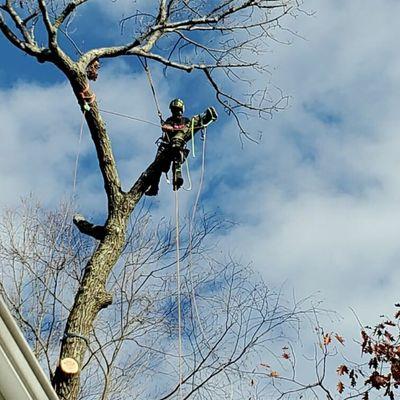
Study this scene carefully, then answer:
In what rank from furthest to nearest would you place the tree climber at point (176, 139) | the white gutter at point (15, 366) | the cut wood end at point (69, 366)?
the tree climber at point (176, 139) → the cut wood end at point (69, 366) → the white gutter at point (15, 366)

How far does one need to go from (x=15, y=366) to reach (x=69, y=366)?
5.00 feet

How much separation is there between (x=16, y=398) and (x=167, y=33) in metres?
3.87

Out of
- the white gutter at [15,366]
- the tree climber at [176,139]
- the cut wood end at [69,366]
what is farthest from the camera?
the tree climber at [176,139]

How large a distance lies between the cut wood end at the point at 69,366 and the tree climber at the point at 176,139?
134 cm

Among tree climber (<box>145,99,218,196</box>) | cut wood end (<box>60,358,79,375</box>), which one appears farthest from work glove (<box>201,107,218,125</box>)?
cut wood end (<box>60,358,79,375</box>)

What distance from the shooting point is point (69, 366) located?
12.9 ft

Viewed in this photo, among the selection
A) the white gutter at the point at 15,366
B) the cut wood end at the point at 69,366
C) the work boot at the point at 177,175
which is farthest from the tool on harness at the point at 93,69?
the white gutter at the point at 15,366

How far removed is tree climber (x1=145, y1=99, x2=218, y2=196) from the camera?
15.8ft

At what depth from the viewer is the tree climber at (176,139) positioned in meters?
4.82

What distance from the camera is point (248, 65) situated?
6.32 m

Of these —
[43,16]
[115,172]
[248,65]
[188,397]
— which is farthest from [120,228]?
[188,397]

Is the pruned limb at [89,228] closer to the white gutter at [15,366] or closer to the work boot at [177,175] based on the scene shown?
the work boot at [177,175]

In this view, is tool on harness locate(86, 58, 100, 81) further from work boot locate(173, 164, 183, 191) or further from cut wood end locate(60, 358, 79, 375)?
cut wood end locate(60, 358, 79, 375)

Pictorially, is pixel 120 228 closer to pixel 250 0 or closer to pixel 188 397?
pixel 250 0
